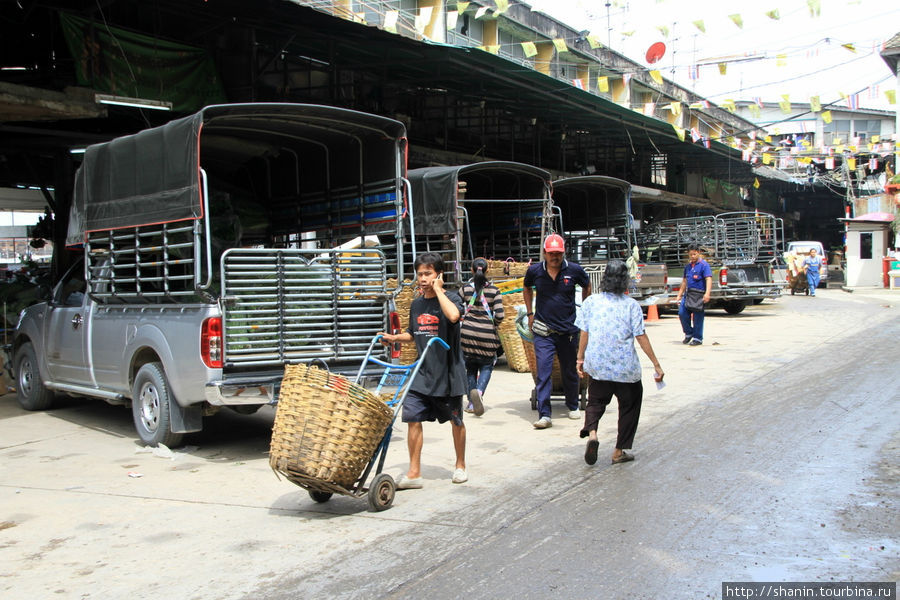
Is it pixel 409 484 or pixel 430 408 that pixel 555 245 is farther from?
pixel 409 484

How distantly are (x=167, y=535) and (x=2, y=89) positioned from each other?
719 centimetres

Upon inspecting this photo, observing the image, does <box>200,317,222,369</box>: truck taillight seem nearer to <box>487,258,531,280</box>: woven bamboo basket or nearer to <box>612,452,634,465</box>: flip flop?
<box>612,452,634,465</box>: flip flop

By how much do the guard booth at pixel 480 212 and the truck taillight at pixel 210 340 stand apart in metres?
5.52

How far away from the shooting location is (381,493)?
508cm

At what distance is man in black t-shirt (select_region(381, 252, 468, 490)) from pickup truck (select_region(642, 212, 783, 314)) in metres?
15.6

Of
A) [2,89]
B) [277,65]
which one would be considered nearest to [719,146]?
[277,65]

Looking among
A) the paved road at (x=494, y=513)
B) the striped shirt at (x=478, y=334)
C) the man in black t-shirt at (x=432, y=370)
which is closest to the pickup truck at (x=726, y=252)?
the paved road at (x=494, y=513)

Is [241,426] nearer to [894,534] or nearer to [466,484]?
[466,484]

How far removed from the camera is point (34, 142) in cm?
1280

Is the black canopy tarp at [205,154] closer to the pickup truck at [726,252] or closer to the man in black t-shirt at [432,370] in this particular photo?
the man in black t-shirt at [432,370]

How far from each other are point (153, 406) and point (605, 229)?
14231 mm

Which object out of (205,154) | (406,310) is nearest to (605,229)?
(406,310)

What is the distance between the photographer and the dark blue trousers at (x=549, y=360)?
7641 mm

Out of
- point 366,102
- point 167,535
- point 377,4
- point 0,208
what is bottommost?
point 167,535
